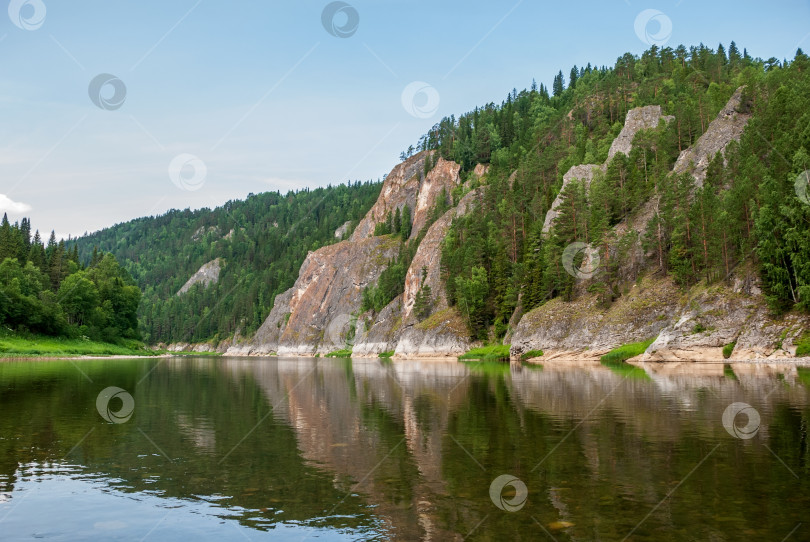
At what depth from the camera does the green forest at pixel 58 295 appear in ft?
299

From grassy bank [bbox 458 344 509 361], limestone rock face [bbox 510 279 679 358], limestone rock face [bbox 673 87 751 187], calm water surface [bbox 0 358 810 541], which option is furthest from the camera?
grassy bank [bbox 458 344 509 361]

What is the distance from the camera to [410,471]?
15305 millimetres

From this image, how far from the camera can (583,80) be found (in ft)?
586

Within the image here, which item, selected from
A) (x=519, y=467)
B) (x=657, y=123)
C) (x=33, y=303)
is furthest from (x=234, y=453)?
(x=657, y=123)

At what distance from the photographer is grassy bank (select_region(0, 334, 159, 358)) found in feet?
272

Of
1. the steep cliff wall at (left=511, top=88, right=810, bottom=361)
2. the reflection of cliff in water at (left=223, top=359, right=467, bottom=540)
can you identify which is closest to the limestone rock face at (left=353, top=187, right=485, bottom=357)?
the steep cliff wall at (left=511, top=88, right=810, bottom=361)

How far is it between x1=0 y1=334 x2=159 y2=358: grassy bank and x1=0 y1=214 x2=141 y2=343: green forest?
2.19 meters

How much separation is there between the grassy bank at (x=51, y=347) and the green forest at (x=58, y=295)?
7.18ft

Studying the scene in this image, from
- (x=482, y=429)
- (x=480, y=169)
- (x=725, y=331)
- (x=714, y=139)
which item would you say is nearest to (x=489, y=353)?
(x=725, y=331)

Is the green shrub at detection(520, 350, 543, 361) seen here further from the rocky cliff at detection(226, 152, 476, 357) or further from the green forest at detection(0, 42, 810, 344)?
the rocky cliff at detection(226, 152, 476, 357)

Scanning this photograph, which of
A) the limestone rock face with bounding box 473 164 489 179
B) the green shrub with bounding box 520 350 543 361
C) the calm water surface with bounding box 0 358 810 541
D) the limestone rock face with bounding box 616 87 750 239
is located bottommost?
the calm water surface with bounding box 0 358 810 541

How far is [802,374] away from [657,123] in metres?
85.9

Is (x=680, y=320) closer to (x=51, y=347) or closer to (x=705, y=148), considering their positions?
(x=705, y=148)

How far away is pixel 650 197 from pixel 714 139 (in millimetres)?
12494
